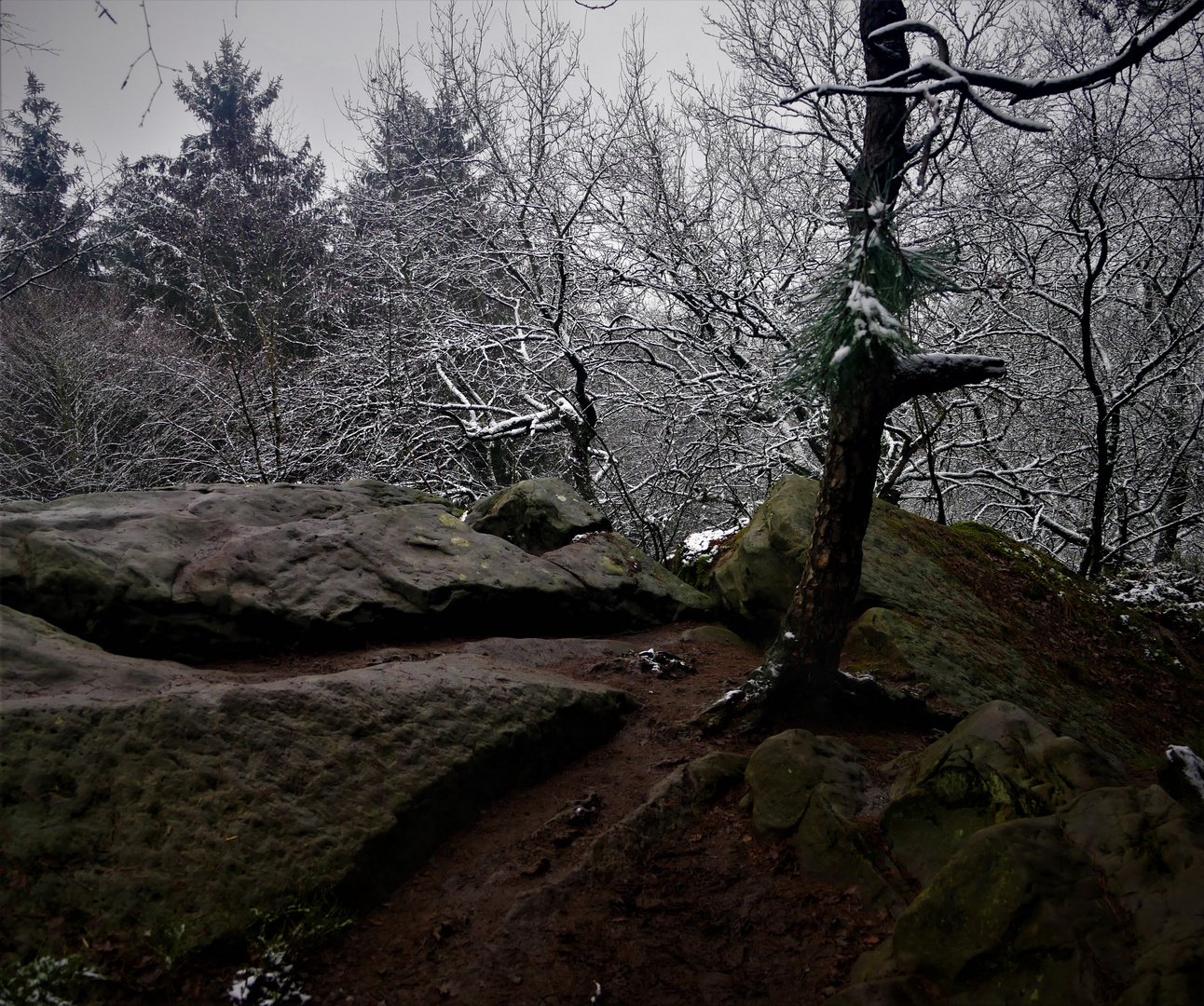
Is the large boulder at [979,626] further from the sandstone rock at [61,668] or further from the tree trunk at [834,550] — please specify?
the sandstone rock at [61,668]

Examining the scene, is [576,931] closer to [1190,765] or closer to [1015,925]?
[1015,925]

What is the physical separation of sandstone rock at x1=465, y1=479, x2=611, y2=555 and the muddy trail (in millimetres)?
3603

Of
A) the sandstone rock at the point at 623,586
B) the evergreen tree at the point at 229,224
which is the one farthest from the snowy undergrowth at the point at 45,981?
the evergreen tree at the point at 229,224

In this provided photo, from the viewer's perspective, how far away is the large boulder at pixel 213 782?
2.29 m

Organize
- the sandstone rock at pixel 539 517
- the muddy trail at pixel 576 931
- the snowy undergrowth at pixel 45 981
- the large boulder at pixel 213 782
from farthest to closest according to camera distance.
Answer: the sandstone rock at pixel 539 517 → the large boulder at pixel 213 782 → the muddy trail at pixel 576 931 → the snowy undergrowth at pixel 45 981

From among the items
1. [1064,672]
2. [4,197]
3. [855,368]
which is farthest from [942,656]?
[4,197]

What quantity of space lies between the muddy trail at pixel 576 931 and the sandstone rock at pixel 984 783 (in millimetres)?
371

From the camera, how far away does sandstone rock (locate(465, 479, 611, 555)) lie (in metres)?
6.63

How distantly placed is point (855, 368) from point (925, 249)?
66 centimetres

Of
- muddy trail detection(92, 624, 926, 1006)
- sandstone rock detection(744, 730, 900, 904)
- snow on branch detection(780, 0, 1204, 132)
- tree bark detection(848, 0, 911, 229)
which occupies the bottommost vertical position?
muddy trail detection(92, 624, 926, 1006)

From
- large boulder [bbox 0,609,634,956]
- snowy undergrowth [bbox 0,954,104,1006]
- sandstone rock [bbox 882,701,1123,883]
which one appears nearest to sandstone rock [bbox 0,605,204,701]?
large boulder [bbox 0,609,634,956]

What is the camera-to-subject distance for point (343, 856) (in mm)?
2578

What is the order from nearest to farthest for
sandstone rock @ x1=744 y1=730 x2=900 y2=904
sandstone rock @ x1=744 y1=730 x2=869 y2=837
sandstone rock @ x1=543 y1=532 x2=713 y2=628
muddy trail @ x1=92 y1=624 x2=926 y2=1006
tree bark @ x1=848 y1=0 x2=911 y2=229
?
1. muddy trail @ x1=92 y1=624 x2=926 y2=1006
2. sandstone rock @ x1=744 y1=730 x2=900 y2=904
3. sandstone rock @ x1=744 y1=730 x2=869 y2=837
4. tree bark @ x1=848 y1=0 x2=911 y2=229
5. sandstone rock @ x1=543 y1=532 x2=713 y2=628

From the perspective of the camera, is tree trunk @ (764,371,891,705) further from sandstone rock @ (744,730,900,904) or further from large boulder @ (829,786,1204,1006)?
large boulder @ (829,786,1204,1006)
